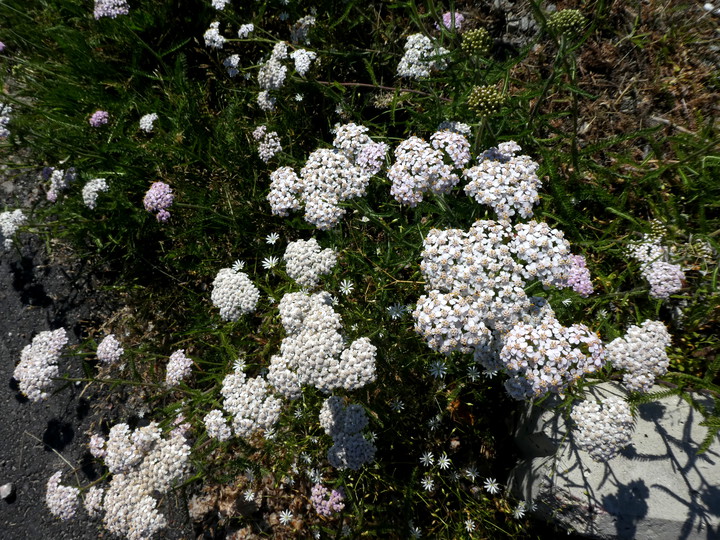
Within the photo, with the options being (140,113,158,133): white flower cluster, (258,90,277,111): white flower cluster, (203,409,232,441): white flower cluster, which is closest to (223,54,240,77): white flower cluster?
(258,90,277,111): white flower cluster

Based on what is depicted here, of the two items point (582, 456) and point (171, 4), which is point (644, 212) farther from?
point (171, 4)

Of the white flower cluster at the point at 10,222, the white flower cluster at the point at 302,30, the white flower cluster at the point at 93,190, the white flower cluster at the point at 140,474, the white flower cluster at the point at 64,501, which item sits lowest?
the white flower cluster at the point at 64,501

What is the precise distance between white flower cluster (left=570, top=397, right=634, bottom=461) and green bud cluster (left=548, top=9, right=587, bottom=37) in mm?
3247

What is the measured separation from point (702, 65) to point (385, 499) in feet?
21.6

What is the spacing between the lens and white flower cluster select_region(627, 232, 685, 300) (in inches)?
146

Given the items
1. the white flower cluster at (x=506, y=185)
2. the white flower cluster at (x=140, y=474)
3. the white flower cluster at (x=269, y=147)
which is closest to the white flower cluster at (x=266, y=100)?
the white flower cluster at (x=269, y=147)

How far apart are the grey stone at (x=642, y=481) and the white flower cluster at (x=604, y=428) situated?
0.40 meters

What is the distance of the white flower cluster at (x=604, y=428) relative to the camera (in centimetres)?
335

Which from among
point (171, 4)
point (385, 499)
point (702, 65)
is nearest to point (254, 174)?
point (171, 4)

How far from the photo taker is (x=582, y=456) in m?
4.19

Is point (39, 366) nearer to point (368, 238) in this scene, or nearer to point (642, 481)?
point (368, 238)

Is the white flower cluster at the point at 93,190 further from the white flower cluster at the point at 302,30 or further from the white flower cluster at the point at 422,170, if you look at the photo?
the white flower cluster at the point at 422,170

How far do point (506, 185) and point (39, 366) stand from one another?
18.8 ft

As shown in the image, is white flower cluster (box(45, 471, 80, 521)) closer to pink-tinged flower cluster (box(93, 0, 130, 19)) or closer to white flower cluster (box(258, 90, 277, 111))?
white flower cluster (box(258, 90, 277, 111))
